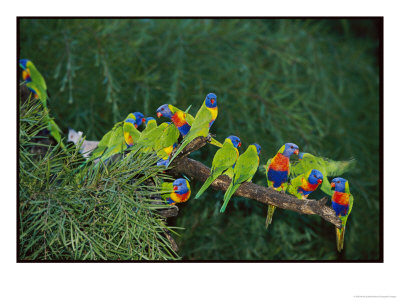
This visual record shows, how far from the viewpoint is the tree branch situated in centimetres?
99

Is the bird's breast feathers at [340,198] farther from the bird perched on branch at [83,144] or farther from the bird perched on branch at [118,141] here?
Answer: the bird perched on branch at [83,144]

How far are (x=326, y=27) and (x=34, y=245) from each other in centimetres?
226

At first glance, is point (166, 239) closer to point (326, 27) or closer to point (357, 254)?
point (357, 254)

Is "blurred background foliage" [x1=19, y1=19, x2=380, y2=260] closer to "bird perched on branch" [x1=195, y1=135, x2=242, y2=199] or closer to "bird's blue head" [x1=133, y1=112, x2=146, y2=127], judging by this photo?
"bird's blue head" [x1=133, y1=112, x2=146, y2=127]

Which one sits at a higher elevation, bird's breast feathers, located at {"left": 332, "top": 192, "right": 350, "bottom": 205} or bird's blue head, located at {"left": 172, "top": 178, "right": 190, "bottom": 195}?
bird's blue head, located at {"left": 172, "top": 178, "right": 190, "bottom": 195}

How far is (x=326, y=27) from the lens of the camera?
2.66 meters

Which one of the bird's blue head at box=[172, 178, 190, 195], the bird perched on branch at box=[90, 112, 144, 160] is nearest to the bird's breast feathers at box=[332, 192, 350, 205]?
the bird's blue head at box=[172, 178, 190, 195]

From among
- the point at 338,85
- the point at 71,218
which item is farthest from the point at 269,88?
the point at 71,218

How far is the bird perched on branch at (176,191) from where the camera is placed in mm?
1070

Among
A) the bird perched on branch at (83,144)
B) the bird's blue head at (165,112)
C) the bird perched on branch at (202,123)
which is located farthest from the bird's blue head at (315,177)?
the bird perched on branch at (83,144)

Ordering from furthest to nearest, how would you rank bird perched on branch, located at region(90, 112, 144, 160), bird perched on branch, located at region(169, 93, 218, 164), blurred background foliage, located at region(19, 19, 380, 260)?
blurred background foliage, located at region(19, 19, 380, 260)
bird perched on branch, located at region(90, 112, 144, 160)
bird perched on branch, located at region(169, 93, 218, 164)

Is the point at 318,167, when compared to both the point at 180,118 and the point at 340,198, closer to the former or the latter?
the point at 340,198

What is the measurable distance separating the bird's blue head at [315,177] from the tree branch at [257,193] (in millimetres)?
54
